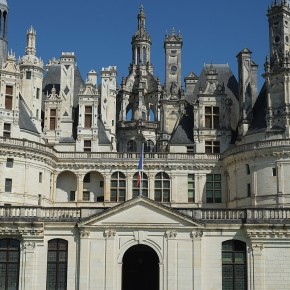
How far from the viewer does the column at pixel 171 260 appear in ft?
129

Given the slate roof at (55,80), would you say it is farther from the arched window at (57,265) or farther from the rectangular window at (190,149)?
the arched window at (57,265)

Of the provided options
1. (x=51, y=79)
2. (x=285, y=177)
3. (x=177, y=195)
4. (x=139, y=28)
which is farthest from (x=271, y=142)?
(x=139, y=28)

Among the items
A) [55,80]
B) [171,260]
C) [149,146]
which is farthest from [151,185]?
[171,260]

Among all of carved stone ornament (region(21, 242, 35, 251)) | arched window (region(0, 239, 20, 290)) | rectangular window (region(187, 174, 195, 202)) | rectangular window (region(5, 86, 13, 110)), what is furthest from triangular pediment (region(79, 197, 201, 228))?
rectangular window (region(5, 86, 13, 110))

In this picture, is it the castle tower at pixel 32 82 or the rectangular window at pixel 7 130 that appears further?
the castle tower at pixel 32 82

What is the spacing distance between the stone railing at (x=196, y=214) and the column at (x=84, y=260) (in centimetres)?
105

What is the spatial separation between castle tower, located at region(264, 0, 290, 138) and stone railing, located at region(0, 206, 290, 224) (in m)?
15.2

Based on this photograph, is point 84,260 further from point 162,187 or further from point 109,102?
point 109,102

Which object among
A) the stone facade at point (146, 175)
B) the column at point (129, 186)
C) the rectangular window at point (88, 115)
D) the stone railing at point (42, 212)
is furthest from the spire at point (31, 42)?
the stone railing at point (42, 212)

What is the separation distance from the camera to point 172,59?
67188mm

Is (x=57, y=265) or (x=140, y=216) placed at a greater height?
(x=140, y=216)

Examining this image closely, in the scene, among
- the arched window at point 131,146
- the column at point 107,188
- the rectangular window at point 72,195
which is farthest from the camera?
the arched window at point 131,146

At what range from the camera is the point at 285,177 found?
52344 mm

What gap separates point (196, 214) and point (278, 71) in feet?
66.0
